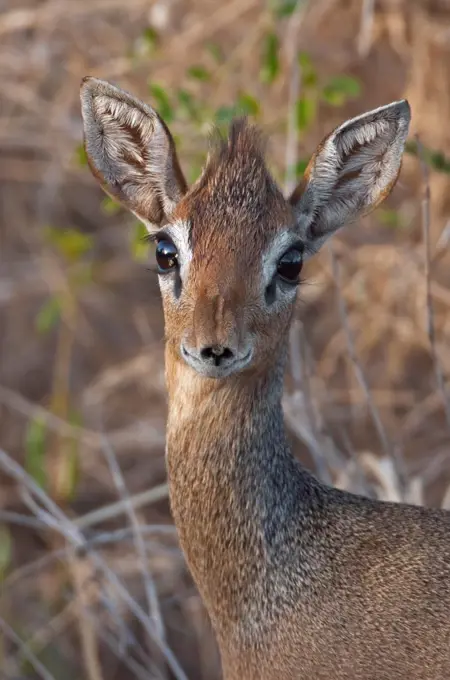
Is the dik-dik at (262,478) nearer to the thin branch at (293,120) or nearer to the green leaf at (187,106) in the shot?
the thin branch at (293,120)

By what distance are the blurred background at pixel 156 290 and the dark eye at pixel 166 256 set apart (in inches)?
80.0

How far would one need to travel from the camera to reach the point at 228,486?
2.87 meters

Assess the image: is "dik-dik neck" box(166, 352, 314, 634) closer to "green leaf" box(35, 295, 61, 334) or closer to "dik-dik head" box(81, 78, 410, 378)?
"dik-dik head" box(81, 78, 410, 378)

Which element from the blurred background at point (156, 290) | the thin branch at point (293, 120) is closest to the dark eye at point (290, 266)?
the thin branch at point (293, 120)

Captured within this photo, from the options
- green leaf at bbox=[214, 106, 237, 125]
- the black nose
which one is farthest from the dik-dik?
green leaf at bbox=[214, 106, 237, 125]

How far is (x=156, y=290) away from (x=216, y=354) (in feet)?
10.9

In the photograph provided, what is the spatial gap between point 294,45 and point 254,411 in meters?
2.47

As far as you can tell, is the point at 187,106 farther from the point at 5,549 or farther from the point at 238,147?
the point at 5,549

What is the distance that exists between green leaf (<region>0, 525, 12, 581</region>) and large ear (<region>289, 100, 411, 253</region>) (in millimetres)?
2946

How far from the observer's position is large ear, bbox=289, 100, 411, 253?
3029mm

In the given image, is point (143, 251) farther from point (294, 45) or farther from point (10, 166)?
point (10, 166)

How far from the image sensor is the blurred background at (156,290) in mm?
5438

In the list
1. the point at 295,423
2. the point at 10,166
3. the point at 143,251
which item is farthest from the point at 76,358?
the point at 295,423

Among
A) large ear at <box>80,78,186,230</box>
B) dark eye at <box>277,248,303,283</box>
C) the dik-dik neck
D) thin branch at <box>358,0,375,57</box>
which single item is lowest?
the dik-dik neck
